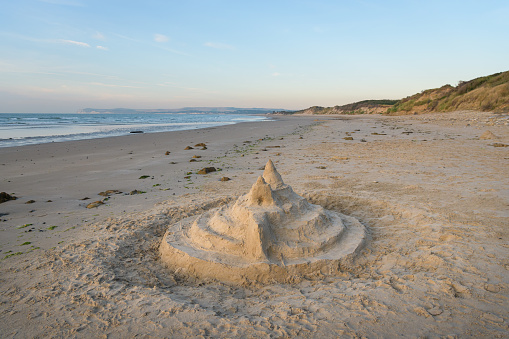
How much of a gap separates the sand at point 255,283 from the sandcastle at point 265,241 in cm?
17

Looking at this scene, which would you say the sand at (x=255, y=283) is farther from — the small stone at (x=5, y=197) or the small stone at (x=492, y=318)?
the small stone at (x=5, y=197)

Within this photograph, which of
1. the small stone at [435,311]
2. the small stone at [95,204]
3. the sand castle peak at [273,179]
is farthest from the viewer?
the small stone at [95,204]

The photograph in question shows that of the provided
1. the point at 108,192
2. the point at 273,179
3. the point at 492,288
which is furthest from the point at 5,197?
the point at 492,288

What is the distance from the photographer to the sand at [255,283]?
2514 millimetres

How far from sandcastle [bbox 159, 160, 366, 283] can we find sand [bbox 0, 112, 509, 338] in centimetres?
17

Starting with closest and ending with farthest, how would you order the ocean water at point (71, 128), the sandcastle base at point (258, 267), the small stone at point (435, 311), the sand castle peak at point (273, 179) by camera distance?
the small stone at point (435, 311) < the sandcastle base at point (258, 267) < the sand castle peak at point (273, 179) < the ocean water at point (71, 128)

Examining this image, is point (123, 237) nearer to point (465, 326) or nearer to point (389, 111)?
point (465, 326)

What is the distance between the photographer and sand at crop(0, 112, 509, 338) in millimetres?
2514

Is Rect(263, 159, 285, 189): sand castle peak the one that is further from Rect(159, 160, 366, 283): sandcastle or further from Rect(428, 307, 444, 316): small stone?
Rect(428, 307, 444, 316): small stone

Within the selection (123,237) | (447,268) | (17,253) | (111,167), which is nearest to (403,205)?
(447,268)

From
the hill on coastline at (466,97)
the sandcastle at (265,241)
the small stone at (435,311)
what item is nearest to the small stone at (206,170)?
the sandcastle at (265,241)

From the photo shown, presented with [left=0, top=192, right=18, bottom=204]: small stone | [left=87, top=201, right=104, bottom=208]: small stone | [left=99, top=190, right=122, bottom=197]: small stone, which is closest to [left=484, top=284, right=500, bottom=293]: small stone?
[left=87, top=201, right=104, bottom=208]: small stone

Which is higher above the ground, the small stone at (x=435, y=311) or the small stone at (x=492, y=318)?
the small stone at (x=492, y=318)

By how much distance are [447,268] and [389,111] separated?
48598mm
